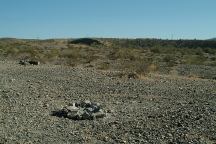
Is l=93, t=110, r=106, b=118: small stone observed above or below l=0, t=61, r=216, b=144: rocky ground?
above

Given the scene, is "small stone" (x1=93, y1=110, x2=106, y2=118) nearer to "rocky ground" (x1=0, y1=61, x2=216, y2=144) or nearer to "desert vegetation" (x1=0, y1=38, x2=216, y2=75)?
"rocky ground" (x1=0, y1=61, x2=216, y2=144)

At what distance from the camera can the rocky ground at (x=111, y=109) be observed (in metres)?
11.7

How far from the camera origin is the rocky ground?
1172 centimetres

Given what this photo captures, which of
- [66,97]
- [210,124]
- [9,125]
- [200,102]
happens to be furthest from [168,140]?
[66,97]

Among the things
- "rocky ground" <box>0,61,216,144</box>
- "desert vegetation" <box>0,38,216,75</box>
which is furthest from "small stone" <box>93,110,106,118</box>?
"desert vegetation" <box>0,38,216,75</box>

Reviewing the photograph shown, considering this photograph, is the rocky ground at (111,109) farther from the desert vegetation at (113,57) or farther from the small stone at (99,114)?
the desert vegetation at (113,57)

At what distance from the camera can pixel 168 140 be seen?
11227 mm

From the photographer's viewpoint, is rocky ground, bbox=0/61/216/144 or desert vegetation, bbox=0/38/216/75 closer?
rocky ground, bbox=0/61/216/144

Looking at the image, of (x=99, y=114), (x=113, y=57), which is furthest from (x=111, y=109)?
(x=113, y=57)

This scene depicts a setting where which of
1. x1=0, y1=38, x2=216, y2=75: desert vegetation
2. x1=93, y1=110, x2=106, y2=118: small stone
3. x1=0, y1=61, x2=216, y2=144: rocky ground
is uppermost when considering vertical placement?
x1=93, y1=110, x2=106, y2=118: small stone

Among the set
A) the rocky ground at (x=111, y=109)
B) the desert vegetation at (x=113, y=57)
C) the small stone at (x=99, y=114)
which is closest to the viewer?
the rocky ground at (x=111, y=109)

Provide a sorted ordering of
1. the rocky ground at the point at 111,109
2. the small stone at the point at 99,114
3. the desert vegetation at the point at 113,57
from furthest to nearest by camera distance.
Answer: the desert vegetation at the point at 113,57 → the small stone at the point at 99,114 → the rocky ground at the point at 111,109

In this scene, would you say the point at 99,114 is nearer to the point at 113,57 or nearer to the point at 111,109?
the point at 111,109

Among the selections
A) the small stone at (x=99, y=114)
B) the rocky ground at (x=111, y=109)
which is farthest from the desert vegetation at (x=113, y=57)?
the small stone at (x=99, y=114)
